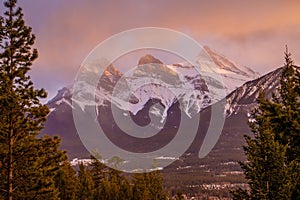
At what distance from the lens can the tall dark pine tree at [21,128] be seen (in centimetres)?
2867

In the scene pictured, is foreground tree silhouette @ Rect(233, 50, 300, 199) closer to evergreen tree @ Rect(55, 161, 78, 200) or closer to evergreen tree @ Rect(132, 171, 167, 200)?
evergreen tree @ Rect(132, 171, 167, 200)

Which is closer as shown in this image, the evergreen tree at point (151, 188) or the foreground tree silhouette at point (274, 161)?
the foreground tree silhouette at point (274, 161)

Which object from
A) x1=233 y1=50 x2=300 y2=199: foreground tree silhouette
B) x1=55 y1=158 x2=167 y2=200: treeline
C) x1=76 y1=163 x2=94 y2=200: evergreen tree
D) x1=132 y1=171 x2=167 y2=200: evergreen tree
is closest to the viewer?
x1=233 y1=50 x2=300 y2=199: foreground tree silhouette

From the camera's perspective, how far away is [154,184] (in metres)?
53.9

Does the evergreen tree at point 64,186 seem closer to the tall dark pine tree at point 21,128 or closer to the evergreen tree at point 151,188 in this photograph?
the evergreen tree at point 151,188

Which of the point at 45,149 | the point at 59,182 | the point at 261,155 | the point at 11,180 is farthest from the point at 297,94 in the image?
the point at 59,182

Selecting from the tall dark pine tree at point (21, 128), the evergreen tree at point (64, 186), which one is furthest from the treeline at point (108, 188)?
the tall dark pine tree at point (21, 128)

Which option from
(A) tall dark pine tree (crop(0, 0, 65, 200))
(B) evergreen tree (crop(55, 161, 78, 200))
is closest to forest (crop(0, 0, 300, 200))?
(A) tall dark pine tree (crop(0, 0, 65, 200))

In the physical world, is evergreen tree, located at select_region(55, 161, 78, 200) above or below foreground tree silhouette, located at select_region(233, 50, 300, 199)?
above

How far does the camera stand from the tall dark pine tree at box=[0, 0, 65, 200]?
28.7 meters

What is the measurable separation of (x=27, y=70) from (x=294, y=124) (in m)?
17.5

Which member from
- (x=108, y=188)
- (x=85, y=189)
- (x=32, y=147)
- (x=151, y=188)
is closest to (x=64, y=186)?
(x=85, y=189)

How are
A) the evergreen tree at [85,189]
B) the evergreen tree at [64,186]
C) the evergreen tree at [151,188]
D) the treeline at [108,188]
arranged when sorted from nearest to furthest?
the evergreen tree at [151,188] → the treeline at [108,188] → the evergreen tree at [64,186] → the evergreen tree at [85,189]

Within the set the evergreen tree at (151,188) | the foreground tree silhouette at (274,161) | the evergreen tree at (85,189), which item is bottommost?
the foreground tree silhouette at (274,161)
